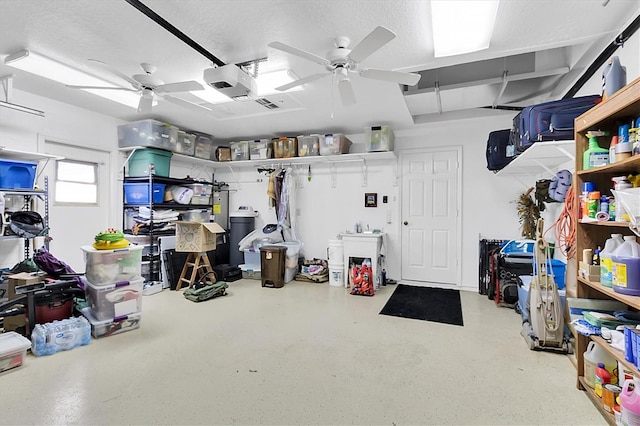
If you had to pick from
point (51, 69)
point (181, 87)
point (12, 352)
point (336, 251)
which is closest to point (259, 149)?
point (336, 251)

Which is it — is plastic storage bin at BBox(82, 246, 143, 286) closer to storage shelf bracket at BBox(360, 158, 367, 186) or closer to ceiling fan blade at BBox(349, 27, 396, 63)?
ceiling fan blade at BBox(349, 27, 396, 63)

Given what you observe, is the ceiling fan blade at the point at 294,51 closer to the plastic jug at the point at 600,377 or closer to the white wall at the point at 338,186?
the white wall at the point at 338,186

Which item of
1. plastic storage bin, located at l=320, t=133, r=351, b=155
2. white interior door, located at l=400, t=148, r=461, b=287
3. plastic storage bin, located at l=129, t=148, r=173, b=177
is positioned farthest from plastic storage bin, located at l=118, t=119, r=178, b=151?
white interior door, located at l=400, t=148, r=461, b=287

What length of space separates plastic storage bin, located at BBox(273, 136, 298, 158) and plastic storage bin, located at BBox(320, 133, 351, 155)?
500 mm

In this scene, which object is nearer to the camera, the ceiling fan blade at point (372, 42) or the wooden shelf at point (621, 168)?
the wooden shelf at point (621, 168)

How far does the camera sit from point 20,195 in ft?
11.4

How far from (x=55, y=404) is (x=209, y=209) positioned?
13.5 feet

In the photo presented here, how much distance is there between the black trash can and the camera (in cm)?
483

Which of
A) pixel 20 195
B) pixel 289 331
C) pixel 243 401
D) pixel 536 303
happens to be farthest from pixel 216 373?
pixel 20 195

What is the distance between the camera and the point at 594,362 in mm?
1928

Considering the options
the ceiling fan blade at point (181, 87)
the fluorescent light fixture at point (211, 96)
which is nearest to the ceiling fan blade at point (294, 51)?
the ceiling fan blade at point (181, 87)

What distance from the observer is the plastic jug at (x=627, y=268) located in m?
1.61

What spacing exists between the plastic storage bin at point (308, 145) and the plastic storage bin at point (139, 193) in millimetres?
2326

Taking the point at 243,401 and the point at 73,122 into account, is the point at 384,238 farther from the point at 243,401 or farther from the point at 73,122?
the point at 73,122
